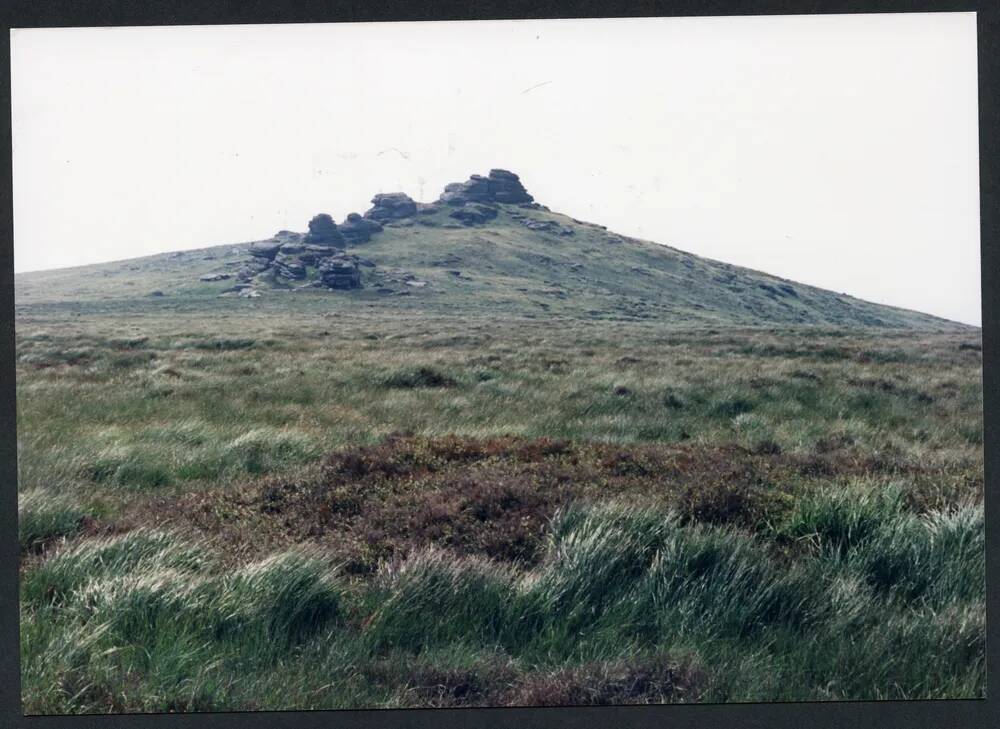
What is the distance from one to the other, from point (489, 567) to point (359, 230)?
891 inches

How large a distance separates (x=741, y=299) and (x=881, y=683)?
83.9 ft

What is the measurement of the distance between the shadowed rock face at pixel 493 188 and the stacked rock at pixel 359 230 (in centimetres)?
318

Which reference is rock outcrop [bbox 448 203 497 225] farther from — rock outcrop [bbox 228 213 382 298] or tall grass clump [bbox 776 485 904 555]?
tall grass clump [bbox 776 485 904 555]

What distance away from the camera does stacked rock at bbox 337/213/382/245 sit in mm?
24875

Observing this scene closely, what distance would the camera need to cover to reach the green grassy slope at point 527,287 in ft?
79.5

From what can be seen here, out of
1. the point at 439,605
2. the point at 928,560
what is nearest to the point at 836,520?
the point at 928,560

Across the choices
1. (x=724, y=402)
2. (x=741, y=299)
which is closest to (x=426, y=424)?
(x=724, y=402)

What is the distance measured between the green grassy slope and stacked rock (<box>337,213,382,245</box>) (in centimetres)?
93

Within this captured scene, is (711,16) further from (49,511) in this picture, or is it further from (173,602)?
(49,511)

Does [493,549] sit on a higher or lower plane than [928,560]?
higher

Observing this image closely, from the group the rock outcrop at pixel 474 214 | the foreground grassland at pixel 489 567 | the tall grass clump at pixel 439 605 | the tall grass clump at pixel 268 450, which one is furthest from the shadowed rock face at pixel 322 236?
the tall grass clump at pixel 439 605

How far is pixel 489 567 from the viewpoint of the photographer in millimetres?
4793

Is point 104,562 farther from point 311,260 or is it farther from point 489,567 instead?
Answer: point 311,260

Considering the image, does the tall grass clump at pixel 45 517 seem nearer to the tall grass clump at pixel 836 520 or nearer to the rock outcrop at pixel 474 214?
the tall grass clump at pixel 836 520
